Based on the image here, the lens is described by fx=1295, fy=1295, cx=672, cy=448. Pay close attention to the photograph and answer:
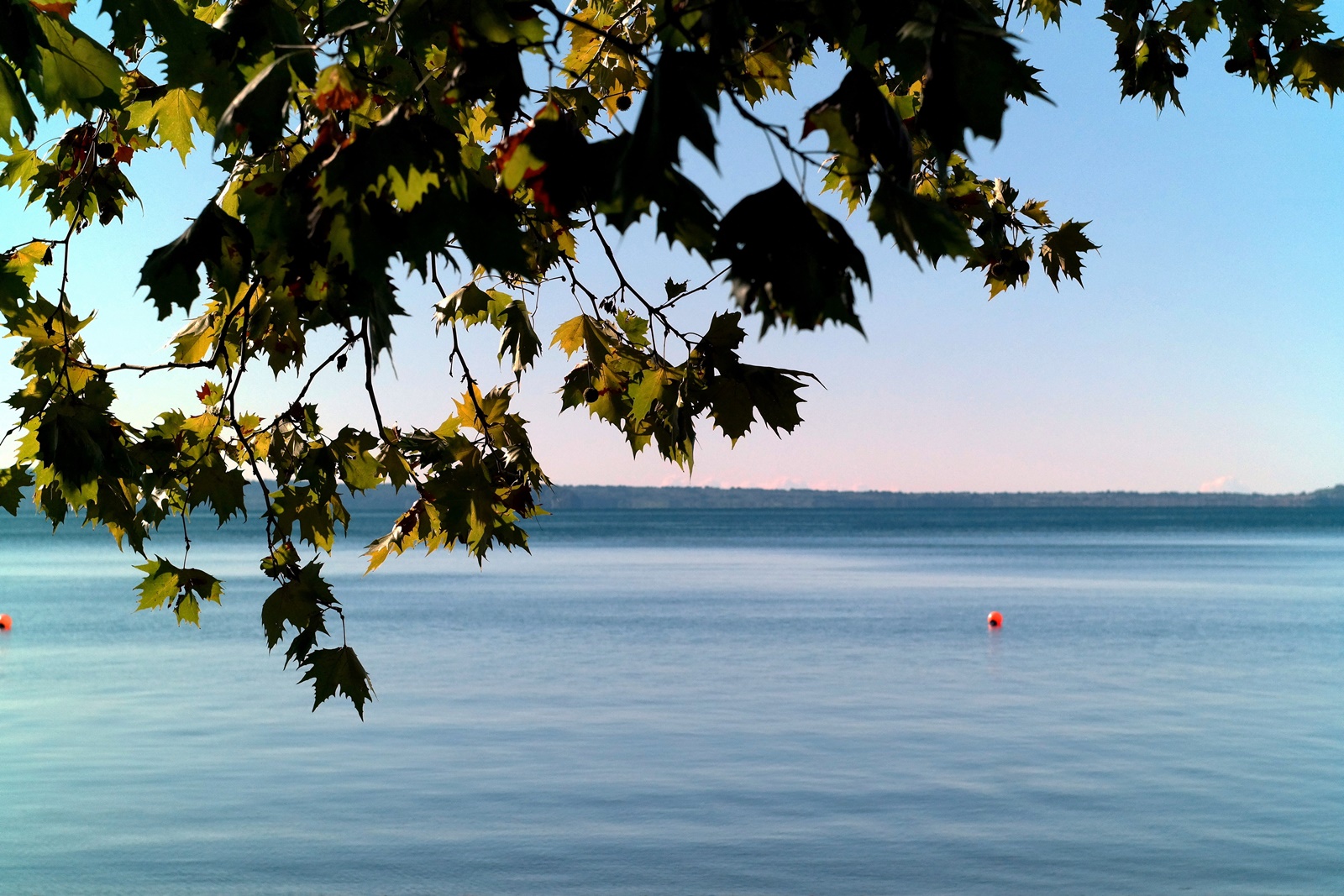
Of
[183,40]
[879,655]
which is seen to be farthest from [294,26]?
[879,655]

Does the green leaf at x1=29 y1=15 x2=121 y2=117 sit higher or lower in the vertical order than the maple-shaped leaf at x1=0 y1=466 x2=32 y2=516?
higher

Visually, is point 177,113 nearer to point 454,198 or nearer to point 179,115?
point 179,115

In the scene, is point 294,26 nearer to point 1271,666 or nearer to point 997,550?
point 1271,666

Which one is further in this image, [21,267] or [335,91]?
[21,267]

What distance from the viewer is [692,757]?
20.7 metres

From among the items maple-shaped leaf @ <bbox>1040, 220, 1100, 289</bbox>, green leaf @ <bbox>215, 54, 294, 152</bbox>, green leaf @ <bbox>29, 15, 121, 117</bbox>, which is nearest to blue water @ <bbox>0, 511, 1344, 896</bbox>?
maple-shaped leaf @ <bbox>1040, 220, 1100, 289</bbox>

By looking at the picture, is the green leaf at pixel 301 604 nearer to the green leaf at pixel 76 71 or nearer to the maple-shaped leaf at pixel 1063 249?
the green leaf at pixel 76 71

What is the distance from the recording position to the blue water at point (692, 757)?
1520 centimetres

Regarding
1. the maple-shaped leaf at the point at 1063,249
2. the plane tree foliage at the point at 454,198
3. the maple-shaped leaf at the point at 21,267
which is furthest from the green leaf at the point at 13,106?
the maple-shaped leaf at the point at 1063,249

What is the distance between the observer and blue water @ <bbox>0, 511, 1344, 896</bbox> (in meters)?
15.2

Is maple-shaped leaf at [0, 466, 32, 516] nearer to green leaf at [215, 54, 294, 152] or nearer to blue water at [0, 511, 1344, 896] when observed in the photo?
green leaf at [215, 54, 294, 152]

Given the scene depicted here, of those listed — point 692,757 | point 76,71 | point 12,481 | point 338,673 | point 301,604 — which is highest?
point 76,71

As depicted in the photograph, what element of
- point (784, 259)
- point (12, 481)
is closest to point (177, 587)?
point (12, 481)

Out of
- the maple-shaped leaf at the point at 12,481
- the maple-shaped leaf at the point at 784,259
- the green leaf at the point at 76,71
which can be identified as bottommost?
the maple-shaped leaf at the point at 12,481
